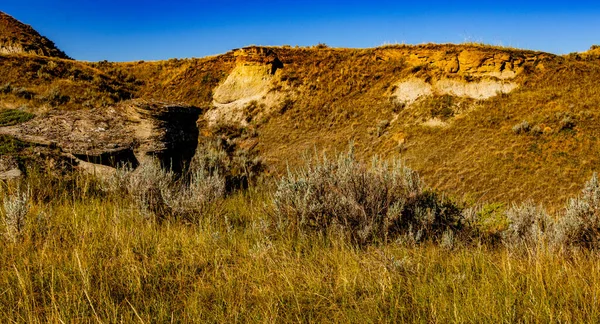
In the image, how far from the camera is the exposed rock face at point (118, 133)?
21.8 ft

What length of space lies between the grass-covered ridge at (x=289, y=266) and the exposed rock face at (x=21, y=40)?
34.9 meters

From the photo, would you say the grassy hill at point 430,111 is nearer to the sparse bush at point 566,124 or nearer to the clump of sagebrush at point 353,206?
the sparse bush at point 566,124

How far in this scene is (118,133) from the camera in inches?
295

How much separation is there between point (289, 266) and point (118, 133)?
5.92 metres

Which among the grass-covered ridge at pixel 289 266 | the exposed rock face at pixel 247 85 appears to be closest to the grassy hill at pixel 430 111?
the exposed rock face at pixel 247 85

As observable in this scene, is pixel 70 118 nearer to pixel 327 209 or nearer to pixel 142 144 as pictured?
pixel 142 144

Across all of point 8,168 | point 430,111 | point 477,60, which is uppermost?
point 477,60

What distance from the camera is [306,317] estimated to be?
237 centimetres

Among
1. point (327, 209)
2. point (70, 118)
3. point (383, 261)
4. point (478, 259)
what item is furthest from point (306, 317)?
point (70, 118)

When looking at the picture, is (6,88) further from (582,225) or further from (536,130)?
(536,130)

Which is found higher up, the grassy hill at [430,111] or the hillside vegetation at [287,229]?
the grassy hill at [430,111]

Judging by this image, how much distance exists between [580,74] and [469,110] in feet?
19.2

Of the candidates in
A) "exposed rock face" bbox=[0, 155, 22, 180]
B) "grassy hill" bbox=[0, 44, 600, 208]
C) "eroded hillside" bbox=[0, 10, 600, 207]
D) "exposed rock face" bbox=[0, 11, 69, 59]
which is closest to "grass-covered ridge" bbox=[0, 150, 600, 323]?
"exposed rock face" bbox=[0, 155, 22, 180]

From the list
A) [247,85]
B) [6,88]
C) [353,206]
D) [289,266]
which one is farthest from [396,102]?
[6,88]
